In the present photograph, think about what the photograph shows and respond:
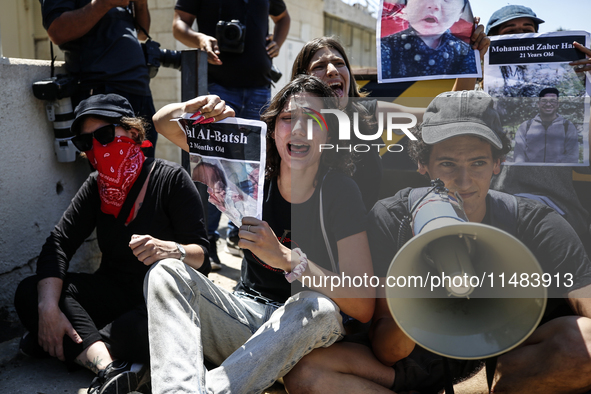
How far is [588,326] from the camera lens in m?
1.86

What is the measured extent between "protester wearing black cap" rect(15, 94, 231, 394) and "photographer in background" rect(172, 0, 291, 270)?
124cm

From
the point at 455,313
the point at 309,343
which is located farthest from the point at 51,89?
the point at 455,313

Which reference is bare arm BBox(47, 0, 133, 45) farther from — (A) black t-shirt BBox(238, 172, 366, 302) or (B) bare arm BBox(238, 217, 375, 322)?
(B) bare arm BBox(238, 217, 375, 322)

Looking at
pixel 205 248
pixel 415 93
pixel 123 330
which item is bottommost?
pixel 123 330

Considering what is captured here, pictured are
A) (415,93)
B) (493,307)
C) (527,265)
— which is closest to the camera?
(527,265)

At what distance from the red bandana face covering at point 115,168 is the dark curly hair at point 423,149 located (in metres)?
1.34

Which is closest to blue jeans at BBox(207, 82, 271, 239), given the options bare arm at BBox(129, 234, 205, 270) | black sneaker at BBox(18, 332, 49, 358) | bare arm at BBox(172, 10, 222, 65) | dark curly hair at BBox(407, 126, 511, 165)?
bare arm at BBox(172, 10, 222, 65)

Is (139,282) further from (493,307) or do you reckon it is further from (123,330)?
(493,307)

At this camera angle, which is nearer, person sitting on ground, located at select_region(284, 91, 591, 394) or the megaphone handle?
person sitting on ground, located at select_region(284, 91, 591, 394)

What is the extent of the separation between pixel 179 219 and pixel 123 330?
0.56 m

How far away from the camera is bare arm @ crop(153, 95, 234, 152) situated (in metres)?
2.02

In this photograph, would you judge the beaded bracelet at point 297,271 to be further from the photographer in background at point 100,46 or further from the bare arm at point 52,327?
the photographer in background at point 100,46

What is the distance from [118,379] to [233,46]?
236cm
